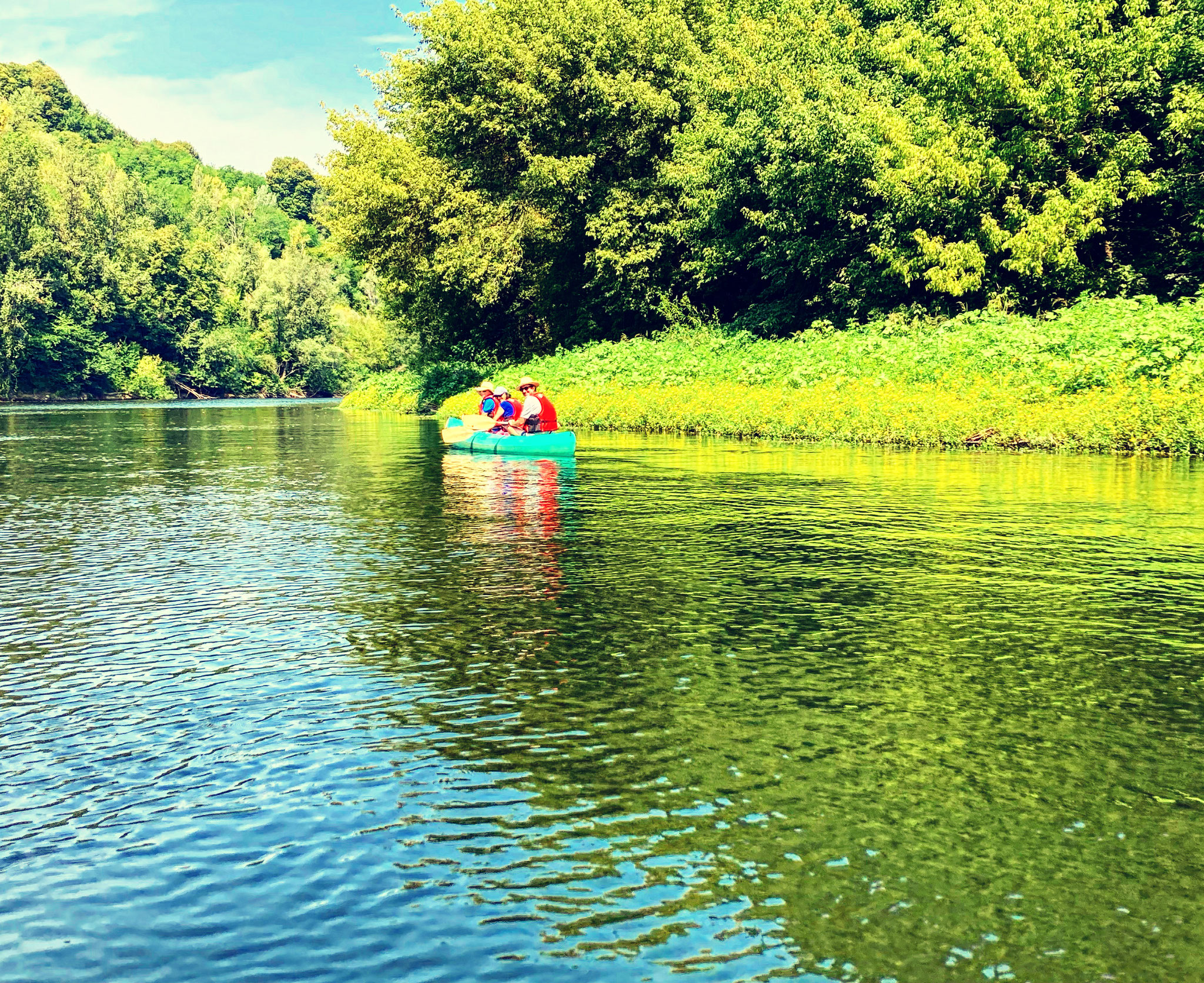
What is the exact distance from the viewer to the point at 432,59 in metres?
52.2

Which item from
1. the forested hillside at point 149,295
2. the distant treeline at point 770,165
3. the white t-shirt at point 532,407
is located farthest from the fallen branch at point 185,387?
the white t-shirt at point 532,407

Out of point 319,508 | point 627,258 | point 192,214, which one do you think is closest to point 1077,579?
point 319,508

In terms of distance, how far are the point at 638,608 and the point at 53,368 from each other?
99100 millimetres

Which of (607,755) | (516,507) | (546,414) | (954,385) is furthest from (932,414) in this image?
(607,755)

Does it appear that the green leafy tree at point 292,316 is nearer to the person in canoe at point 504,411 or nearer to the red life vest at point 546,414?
the person in canoe at point 504,411

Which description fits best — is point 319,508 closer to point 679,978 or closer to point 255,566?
point 255,566

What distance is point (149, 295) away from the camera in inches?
4294

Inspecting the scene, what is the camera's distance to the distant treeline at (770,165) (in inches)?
1273

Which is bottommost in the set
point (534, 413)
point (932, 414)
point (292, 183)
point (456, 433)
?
point (456, 433)

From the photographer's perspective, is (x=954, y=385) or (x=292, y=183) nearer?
(x=954, y=385)

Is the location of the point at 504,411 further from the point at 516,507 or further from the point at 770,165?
the point at 770,165

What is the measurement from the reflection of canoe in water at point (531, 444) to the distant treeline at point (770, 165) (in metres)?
13.3

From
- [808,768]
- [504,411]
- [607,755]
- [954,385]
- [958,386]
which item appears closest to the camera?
[808,768]

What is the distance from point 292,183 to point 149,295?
92.5 m
